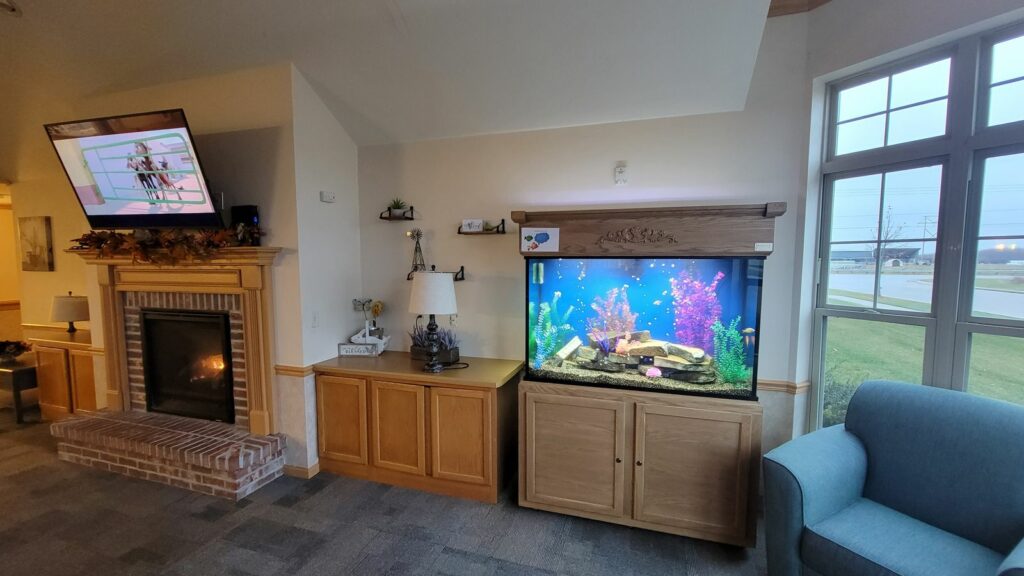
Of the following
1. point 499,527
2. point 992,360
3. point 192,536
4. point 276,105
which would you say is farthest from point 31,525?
point 992,360

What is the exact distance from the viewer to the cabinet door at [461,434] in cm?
246

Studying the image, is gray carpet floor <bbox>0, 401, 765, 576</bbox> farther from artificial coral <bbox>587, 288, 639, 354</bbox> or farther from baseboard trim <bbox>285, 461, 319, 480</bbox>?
artificial coral <bbox>587, 288, 639, 354</bbox>

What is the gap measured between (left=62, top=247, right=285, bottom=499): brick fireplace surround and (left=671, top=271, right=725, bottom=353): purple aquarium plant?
2572 millimetres

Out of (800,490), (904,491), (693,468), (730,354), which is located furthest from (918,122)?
(693,468)

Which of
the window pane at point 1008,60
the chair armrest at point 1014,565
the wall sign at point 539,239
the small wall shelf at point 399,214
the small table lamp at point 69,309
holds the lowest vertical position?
the chair armrest at point 1014,565

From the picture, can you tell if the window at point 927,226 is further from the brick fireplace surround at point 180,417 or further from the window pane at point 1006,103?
the brick fireplace surround at point 180,417

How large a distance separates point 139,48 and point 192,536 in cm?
301

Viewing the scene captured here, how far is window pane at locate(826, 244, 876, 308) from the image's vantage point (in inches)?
86.4

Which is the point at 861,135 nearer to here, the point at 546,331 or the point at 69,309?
the point at 546,331

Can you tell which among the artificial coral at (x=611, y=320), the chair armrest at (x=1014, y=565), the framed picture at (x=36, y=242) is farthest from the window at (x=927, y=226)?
the framed picture at (x=36, y=242)

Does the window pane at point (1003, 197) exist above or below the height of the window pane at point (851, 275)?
above

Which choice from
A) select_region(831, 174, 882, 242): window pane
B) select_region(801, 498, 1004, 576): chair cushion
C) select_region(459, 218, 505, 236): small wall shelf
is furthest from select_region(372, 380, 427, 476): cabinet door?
select_region(831, 174, 882, 242): window pane

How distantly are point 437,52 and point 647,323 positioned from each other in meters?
2.00

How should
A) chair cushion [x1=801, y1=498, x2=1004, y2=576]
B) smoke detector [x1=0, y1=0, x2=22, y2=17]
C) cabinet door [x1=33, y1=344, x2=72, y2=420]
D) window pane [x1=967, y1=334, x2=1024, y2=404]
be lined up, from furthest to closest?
1. cabinet door [x1=33, y1=344, x2=72, y2=420]
2. smoke detector [x1=0, y1=0, x2=22, y2=17]
3. window pane [x1=967, y1=334, x2=1024, y2=404]
4. chair cushion [x1=801, y1=498, x2=1004, y2=576]
